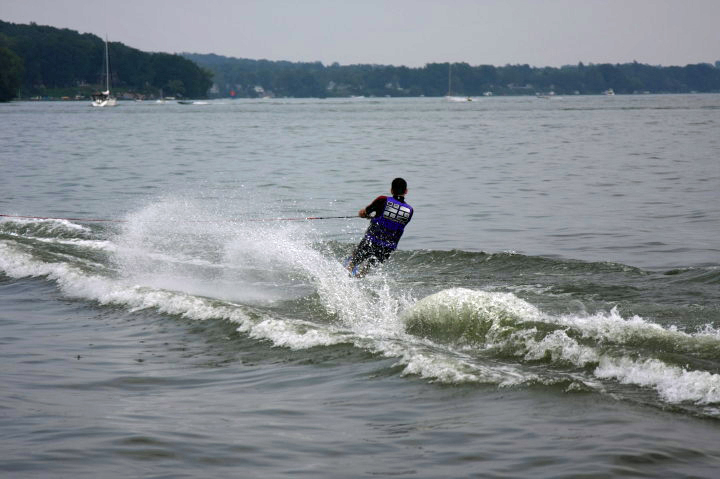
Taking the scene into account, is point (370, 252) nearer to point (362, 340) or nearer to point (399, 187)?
point (399, 187)

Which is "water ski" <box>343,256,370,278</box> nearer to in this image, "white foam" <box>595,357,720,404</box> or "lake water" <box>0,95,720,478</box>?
"lake water" <box>0,95,720,478</box>

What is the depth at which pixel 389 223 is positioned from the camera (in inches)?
498

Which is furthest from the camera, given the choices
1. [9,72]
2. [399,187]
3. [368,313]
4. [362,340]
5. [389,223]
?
[9,72]

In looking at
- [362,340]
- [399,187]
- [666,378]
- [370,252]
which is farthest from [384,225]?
[666,378]

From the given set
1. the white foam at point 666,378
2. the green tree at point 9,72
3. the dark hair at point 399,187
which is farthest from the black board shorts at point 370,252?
the green tree at point 9,72

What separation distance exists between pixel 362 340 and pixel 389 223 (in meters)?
3.61

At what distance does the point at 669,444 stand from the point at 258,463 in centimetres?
277

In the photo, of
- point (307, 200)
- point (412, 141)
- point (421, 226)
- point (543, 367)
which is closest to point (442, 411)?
point (543, 367)

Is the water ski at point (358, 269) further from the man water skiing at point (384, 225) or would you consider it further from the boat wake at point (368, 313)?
the boat wake at point (368, 313)

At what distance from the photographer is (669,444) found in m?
6.11

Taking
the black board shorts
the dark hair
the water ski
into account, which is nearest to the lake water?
the water ski

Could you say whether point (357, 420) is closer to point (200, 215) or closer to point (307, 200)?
point (200, 215)

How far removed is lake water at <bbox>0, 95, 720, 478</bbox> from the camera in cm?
621

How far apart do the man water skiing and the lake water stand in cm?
47
